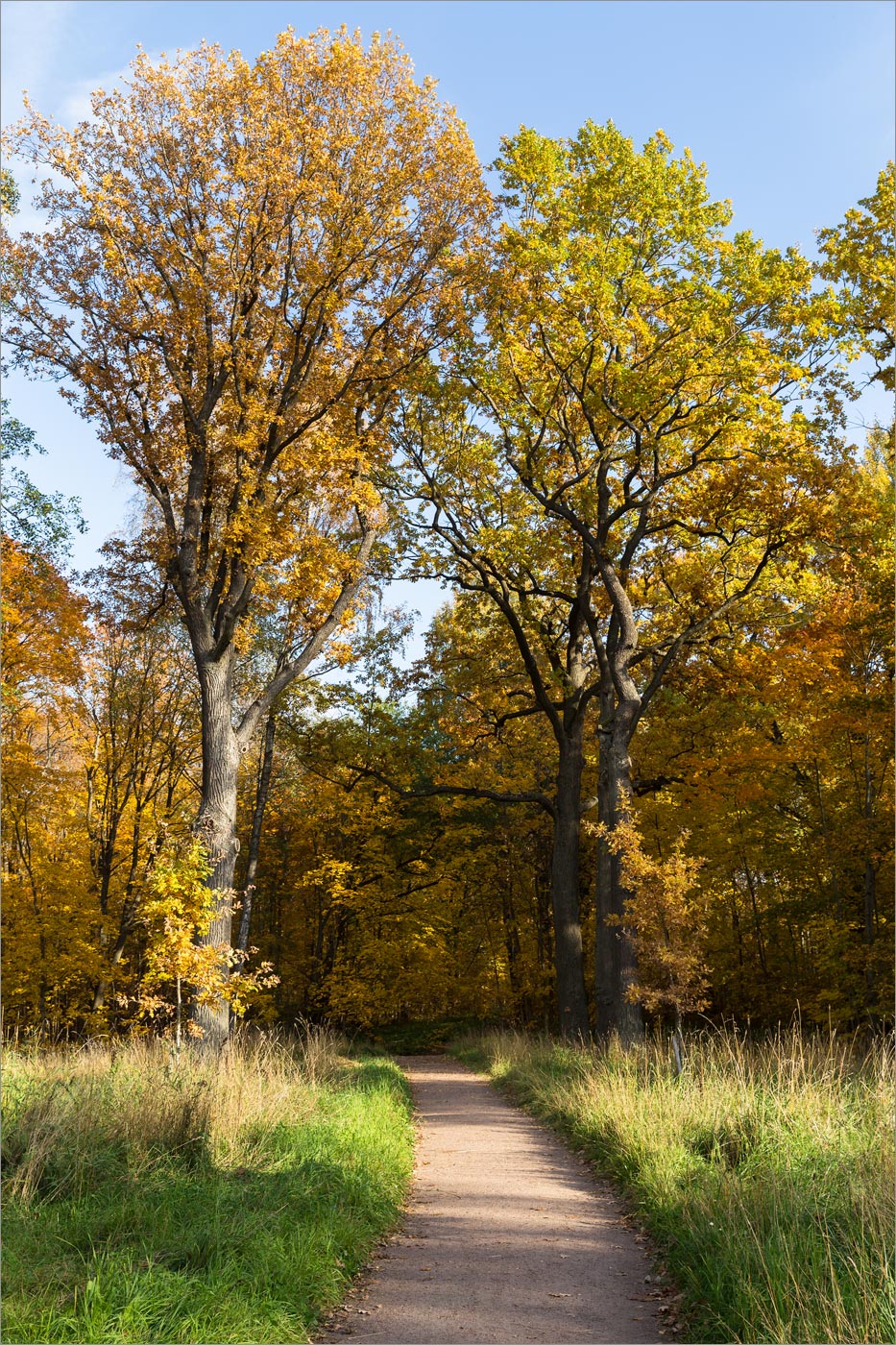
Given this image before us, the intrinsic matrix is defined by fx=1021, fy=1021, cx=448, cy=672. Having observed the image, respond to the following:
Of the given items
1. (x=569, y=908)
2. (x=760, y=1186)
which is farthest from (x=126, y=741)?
(x=760, y=1186)

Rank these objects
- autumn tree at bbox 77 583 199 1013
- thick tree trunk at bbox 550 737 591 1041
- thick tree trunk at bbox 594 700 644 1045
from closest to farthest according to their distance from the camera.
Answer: thick tree trunk at bbox 594 700 644 1045 → thick tree trunk at bbox 550 737 591 1041 → autumn tree at bbox 77 583 199 1013

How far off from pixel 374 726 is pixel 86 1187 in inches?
724

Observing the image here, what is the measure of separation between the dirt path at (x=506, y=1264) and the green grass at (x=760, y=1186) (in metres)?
0.31

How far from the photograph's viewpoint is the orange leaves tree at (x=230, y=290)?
13914 mm

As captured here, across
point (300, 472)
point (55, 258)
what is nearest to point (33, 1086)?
point (300, 472)

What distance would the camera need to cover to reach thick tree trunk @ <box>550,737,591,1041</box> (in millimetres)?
18453

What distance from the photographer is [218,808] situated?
13719 mm

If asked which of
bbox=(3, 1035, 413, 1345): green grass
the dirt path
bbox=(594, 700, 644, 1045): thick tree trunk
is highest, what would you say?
bbox=(594, 700, 644, 1045): thick tree trunk

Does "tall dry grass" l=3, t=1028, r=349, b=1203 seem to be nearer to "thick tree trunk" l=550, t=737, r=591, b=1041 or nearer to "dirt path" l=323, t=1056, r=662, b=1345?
"dirt path" l=323, t=1056, r=662, b=1345

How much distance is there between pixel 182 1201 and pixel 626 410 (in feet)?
42.1

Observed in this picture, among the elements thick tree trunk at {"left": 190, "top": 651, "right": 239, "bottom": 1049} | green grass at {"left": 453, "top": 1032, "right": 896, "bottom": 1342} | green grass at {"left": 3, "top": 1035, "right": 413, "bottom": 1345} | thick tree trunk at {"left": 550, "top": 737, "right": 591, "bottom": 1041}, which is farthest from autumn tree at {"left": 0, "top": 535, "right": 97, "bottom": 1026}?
green grass at {"left": 453, "top": 1032, "right": 896, "bottom": 1342}

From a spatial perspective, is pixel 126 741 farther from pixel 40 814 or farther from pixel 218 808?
pixel 218 808

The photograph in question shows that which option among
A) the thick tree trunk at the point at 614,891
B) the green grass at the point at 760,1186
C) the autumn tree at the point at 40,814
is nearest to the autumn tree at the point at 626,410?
the thick tree trunk at the point at 614,891

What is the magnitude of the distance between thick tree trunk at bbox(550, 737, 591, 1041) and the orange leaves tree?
20.3ft
